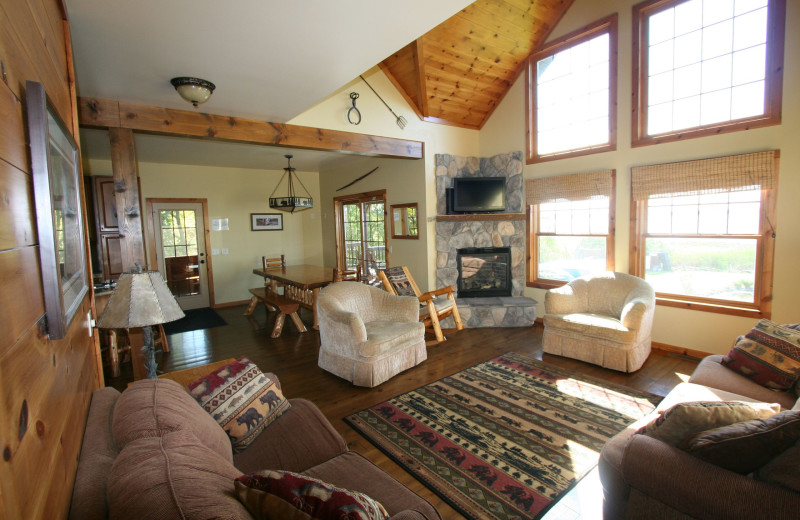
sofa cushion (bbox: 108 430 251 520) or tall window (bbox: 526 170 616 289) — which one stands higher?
tall window (bbox: 526 170 616 289)

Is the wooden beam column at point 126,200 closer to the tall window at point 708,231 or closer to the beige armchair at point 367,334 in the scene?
the beige armchair at point 367,334

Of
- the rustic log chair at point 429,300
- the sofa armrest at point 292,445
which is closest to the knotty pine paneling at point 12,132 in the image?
the sofa armrest at point 292,445

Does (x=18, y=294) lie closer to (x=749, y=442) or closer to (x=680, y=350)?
(x=749, y=442)

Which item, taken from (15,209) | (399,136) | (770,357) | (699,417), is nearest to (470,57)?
(399,136)

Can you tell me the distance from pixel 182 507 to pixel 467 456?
1.94m

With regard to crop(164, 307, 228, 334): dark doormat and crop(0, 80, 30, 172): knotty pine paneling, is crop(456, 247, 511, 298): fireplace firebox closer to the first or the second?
crop(164, 307, 228, 334): dark doormat

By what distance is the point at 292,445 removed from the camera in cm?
177

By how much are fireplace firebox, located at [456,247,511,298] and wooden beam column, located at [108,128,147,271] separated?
387 cm

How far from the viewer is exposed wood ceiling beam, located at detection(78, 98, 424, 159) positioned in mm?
3258

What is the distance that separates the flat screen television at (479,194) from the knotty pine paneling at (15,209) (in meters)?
4.79

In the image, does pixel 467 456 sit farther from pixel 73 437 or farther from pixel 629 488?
pixel 73 437

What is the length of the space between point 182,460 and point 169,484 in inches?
5.9

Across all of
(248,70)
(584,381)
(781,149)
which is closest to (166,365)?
(248,70)

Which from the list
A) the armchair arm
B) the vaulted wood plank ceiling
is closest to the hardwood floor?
the armchair arm
